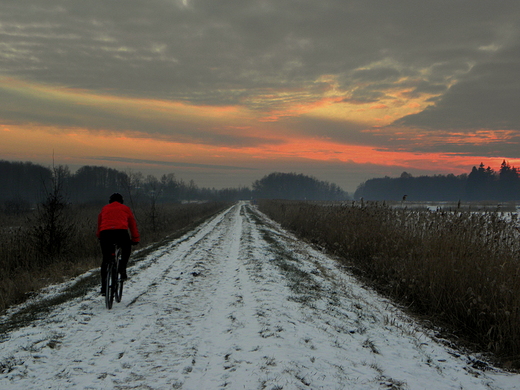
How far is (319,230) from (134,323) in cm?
1299

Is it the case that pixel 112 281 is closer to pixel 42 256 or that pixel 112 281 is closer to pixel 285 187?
pixel 42 256

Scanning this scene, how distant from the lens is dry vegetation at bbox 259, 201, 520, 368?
538 cm

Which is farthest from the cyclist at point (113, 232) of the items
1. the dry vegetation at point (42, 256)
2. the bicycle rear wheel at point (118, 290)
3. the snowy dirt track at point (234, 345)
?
the dry vegetation at point (42, 256)

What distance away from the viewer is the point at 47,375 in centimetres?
372

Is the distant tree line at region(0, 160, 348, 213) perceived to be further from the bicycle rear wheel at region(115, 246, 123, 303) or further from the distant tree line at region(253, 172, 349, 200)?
the bicycle rear wheel at region(115, 246, 123, 303)

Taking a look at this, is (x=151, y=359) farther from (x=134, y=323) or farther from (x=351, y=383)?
(x=351, y=383)

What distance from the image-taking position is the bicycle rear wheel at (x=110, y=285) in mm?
6186

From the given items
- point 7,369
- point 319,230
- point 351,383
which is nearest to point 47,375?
point 7,369

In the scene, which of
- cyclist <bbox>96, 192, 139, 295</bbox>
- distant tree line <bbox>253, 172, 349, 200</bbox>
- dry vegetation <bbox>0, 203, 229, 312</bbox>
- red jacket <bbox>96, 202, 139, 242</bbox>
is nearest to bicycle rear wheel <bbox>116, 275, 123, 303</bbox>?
cyclist <bbox>96, 192, 139, 295</bbox>

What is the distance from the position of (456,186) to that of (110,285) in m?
170

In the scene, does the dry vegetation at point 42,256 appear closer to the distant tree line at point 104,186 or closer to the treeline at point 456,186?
the distant tree line at point 104,186

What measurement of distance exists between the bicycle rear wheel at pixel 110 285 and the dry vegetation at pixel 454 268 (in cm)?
647

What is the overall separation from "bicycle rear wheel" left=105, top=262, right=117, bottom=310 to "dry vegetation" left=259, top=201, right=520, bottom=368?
21.2 feet

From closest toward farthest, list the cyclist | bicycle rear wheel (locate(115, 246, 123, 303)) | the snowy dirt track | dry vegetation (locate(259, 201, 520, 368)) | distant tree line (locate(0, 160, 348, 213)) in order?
the snowy dirt track → dry vegetation (locate(259, 201, 520, 368)) → the cyclist → bicycle rear wheel (locate(115, 246, 123, 303)) → distant tree line (locate(0, 160, 348, 213))
